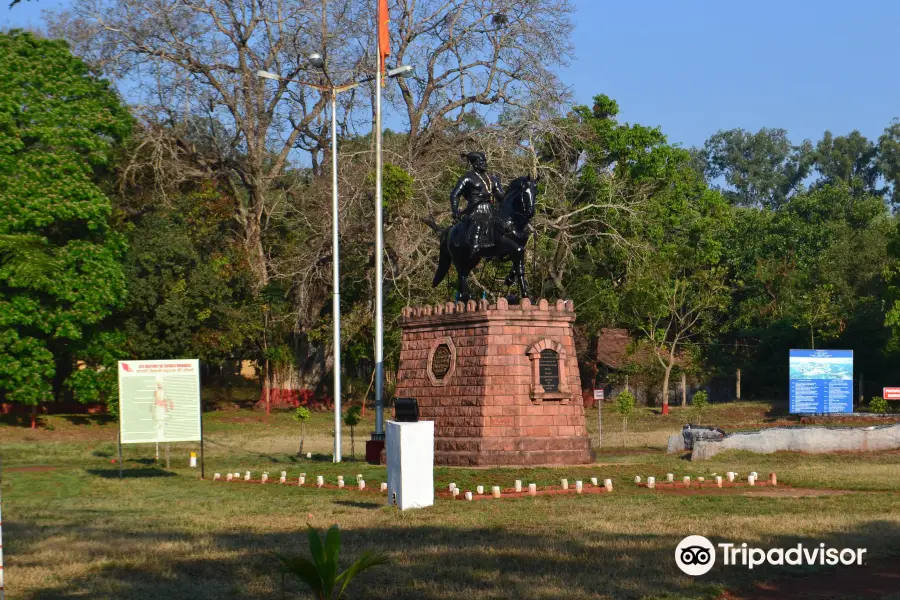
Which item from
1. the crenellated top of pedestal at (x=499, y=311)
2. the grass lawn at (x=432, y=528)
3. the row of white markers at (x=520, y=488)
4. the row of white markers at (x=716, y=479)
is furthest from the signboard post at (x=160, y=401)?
the row of white markers at (x=716, y=479)

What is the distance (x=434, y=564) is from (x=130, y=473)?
16.0m

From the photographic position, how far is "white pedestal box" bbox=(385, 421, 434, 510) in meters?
18.6

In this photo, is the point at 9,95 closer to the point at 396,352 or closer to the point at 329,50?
the point at 329,50

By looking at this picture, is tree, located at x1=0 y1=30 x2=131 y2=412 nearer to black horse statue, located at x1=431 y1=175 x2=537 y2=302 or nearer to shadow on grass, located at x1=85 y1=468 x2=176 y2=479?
shadow on grass, located at x1=85 y1=468 x2=176 y2=479

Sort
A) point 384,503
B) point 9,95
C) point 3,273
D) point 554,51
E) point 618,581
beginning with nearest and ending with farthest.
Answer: point 618,581
point 384,503
point 3,273
point 9,95
point 554,51

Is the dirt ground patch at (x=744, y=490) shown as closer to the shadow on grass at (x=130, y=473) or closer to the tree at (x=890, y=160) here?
the shadow on grass at (x=130, y=473)

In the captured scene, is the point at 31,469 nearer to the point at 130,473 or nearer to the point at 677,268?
the point at 130,473

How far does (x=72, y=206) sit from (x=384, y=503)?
2517 centimetres

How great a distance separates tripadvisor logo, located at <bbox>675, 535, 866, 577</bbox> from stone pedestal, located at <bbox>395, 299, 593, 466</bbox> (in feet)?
38.8

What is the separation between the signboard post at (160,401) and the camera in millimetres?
24438

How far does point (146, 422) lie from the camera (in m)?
24.5

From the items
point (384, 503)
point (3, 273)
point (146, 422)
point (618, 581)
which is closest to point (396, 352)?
point (3, 273)

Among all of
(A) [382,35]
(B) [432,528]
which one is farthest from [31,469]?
(B) [432,528]

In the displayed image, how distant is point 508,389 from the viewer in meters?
25.9
